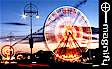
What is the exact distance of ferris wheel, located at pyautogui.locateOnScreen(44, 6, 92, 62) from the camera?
4582 millimetres

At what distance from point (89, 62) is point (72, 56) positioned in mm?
268

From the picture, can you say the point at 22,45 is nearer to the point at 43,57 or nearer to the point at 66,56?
the point at 43,57

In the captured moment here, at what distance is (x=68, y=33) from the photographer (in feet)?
15.3

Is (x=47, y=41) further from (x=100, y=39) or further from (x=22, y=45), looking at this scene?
(x=100, y=39)

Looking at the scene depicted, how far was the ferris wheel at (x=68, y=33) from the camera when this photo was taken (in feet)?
Answer: 15.0

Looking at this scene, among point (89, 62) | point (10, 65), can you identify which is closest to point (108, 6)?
point (89, 62)

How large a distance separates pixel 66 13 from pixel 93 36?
0.51 metres

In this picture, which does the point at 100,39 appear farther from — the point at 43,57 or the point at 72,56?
the point at 43,57

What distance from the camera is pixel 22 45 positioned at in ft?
14.9

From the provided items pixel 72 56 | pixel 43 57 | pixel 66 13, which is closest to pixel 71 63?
pixel 72 56

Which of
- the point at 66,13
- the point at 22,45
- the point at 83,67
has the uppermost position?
the point at 66,13

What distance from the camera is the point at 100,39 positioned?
14.8 ft

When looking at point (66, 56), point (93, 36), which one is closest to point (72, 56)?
point (66, 56)

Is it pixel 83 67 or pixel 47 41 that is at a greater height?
pixel 47 41
